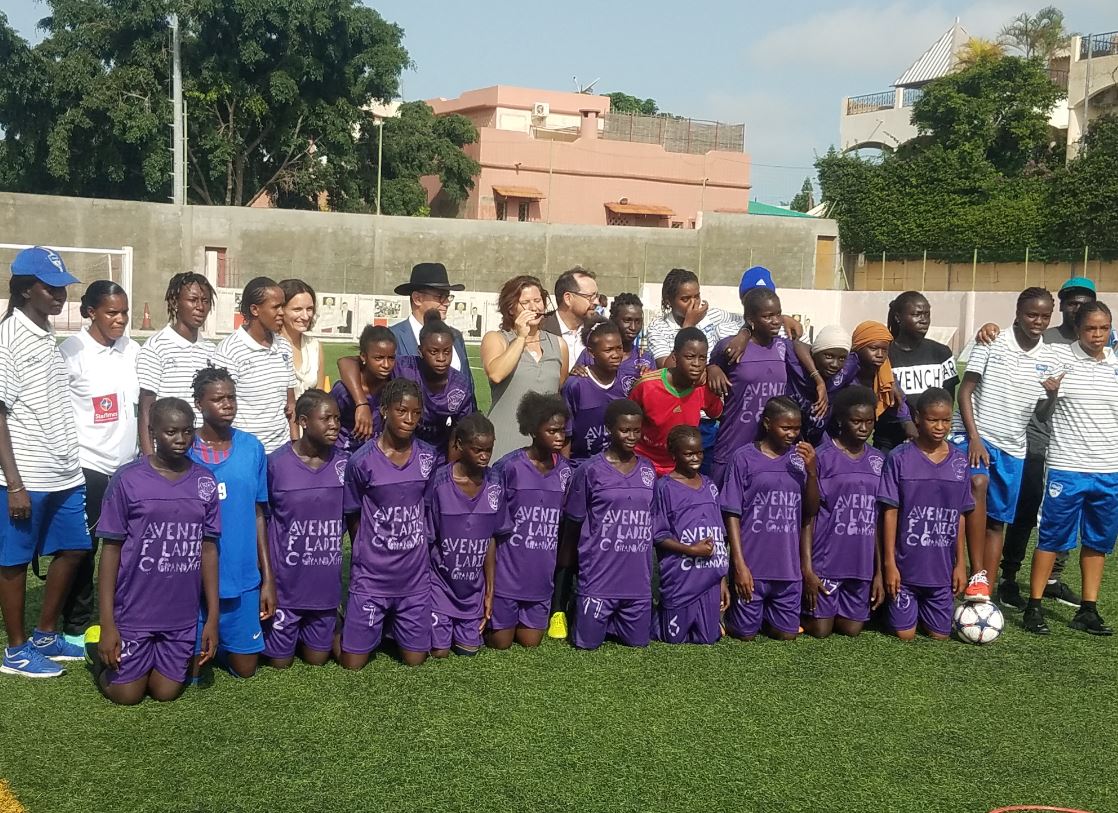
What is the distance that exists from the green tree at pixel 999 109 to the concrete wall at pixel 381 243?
645 cm

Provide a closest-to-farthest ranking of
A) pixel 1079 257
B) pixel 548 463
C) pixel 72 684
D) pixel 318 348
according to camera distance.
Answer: pixel 72 684 < pixel 548 463 < pixel 318 348 < pixel 1079 257

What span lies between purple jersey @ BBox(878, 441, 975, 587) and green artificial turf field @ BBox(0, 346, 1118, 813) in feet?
1.80

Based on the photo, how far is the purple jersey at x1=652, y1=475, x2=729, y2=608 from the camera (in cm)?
611

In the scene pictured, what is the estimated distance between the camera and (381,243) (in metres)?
37.7

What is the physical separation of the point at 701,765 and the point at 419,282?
3.13 meters

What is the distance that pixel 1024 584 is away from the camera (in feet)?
25.1

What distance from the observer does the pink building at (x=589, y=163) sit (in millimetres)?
47812

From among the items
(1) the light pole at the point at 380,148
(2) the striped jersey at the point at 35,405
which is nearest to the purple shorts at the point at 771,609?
(2) the striped jersey at the point at 35,405

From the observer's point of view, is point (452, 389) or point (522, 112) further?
point (522, 112)

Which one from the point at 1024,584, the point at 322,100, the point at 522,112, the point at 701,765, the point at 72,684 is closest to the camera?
the point at 701,765

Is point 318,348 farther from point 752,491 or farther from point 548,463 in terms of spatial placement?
point 752,491

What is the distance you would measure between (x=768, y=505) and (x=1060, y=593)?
8.00ft

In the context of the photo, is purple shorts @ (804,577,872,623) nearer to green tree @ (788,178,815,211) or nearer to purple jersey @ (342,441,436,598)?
purple jersey @ (342,441,436,598)

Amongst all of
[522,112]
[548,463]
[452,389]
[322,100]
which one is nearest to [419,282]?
[452,389]
